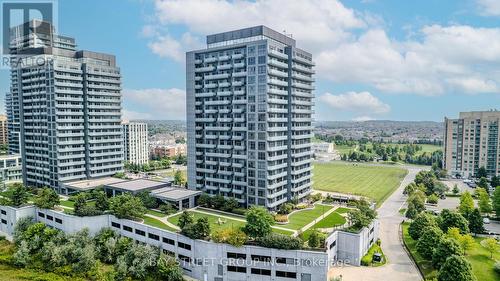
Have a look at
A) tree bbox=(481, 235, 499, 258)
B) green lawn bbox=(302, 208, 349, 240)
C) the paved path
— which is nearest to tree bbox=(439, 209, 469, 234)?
tree bbox=(481, 235, 499, 258)

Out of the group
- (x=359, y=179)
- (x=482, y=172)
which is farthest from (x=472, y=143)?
(x=359, y=179)

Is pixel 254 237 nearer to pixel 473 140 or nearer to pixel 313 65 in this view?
pixel 313 65

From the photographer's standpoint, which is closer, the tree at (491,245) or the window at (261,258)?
the window at (261,258)

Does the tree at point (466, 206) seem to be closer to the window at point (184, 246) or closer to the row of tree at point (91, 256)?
the window at point (184, 246)

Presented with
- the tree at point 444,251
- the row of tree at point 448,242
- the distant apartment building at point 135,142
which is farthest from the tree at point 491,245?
the distant apartment building at point 135,142

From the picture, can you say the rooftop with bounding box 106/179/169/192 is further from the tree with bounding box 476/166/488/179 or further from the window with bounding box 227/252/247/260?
the tree with bounding box 476/166/488/179

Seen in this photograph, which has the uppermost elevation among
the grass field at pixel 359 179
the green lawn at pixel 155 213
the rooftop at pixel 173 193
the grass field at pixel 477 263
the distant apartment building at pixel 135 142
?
the distant apartment building at pixel 135 142

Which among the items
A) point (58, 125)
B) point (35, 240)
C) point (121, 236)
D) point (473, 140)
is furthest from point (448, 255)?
point (473, 140)
